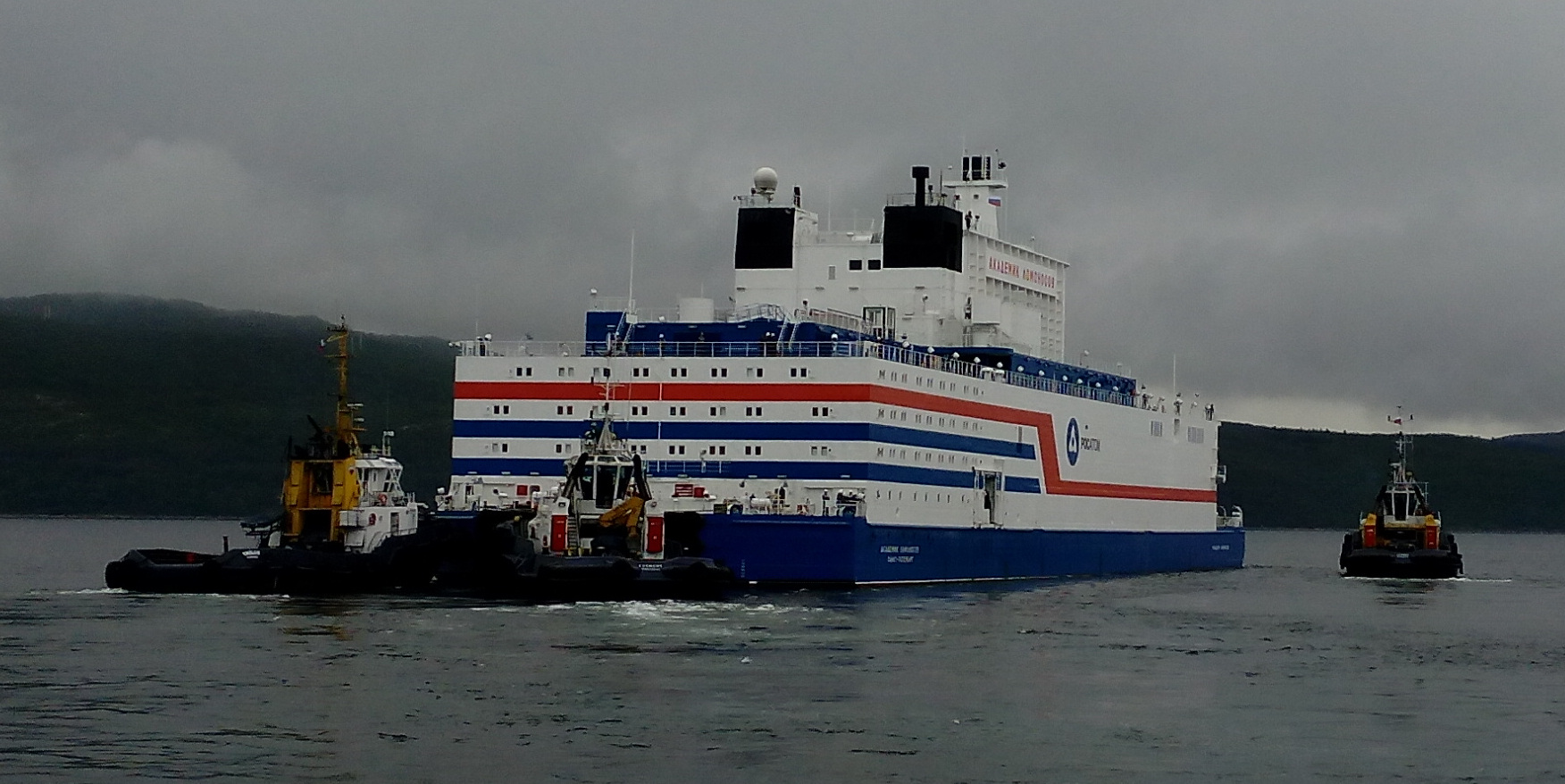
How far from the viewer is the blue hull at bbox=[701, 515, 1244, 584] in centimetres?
5575

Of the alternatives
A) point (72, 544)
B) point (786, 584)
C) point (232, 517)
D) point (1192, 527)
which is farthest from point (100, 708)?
point (232, 517)

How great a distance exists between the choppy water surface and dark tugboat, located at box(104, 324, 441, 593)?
165cm

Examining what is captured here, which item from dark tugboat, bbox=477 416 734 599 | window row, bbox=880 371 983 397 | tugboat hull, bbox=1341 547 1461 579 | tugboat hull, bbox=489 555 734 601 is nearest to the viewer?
tugboat hull, bbox=489 555 734 601

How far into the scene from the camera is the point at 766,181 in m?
69.9

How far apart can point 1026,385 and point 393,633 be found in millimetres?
30423

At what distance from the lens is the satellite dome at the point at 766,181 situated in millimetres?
69625

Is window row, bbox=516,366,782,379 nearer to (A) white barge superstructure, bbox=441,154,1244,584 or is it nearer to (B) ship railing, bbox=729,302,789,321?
(A) white barge superstructure, bbox=441,154,1244,584

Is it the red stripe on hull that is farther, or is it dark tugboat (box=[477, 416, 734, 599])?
the red stripe on hull

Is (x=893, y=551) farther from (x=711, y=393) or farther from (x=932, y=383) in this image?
(x=711, y=393)

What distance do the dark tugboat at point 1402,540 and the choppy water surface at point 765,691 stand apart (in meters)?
18.1

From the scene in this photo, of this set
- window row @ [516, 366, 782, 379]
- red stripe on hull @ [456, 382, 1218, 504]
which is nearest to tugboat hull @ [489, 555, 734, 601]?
red stripe on hull @ [456, 382, 1218, 504]

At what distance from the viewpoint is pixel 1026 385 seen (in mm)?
69375

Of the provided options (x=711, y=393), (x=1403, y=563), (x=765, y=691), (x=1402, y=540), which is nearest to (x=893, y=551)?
(x=711, y=393)

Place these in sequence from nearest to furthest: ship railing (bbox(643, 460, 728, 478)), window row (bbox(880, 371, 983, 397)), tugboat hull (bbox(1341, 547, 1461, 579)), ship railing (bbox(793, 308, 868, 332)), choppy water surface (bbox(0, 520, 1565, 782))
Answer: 1. choppy water surface (bbox(0, 520, 1565, 782))
2. ship railing (bbox(643, 460, 728, 478))
3. window row (bbox(880, 371, 983, 397))
4. ship railing (bbox(793, 308, 868, 332))
5. tugboat hull (bbox(1341, 547, 1461, 579))
